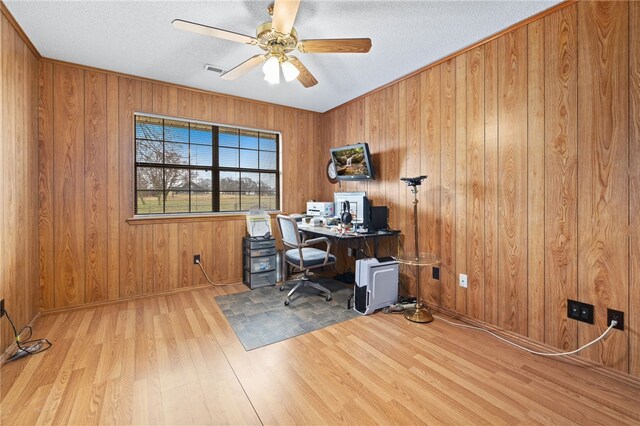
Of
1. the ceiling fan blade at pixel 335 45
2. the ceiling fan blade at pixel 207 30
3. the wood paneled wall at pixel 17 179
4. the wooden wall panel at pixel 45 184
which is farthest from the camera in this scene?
the wooden wall panel at pixel 45 184

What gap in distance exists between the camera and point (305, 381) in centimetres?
179

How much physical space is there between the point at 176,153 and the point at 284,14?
2.47 m

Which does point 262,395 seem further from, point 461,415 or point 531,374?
point 531,374

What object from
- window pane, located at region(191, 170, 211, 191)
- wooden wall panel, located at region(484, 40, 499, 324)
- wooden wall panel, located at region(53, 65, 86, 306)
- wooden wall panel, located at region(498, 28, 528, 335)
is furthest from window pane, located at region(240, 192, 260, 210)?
wooden wall panel, located at region(498, 28, 528, 335)

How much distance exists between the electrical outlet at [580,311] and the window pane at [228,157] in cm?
379

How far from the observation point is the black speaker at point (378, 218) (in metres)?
3.30

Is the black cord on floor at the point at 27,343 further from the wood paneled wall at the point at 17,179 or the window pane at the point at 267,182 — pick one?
the window pane at the point at 267,182

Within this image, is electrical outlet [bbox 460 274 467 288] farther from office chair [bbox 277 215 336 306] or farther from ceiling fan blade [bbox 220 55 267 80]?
ceiling fan blade [bbox 220 55 267 80]

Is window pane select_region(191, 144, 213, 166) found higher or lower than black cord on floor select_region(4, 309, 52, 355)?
higher

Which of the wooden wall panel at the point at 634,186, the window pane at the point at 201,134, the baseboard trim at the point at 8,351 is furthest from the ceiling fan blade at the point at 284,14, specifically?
the baseboard trim at the point at 8,351

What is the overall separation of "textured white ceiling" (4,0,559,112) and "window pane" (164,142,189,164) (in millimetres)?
772

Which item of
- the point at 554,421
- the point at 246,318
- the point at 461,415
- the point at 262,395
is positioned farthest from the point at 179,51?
the point at 554,421

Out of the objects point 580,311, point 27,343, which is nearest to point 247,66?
point 27,343

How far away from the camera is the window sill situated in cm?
324
